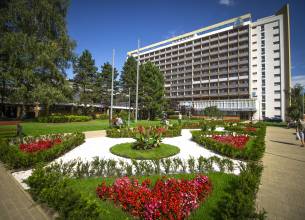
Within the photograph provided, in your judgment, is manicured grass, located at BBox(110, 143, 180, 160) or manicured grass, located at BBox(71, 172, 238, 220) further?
manicured grass, located at BBox(110, 143, 180, 160)

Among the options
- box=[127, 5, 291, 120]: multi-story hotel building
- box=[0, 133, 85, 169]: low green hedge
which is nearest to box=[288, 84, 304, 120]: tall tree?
box=[127, 5, 291, 120]: multi-story hotel building

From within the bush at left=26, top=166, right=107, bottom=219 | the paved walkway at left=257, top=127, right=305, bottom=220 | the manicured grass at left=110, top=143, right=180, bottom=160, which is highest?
the bush at left=26, top=166, right=107, bottom=219

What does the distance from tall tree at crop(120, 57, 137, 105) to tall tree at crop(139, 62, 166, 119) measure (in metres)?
6.09

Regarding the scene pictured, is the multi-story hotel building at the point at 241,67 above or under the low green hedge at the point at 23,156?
above

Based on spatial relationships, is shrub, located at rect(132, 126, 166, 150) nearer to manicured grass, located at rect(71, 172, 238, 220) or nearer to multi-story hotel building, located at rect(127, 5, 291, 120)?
manicured grass, located at rect(71, 172, 238, 220)

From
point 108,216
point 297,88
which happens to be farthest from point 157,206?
point 297,88

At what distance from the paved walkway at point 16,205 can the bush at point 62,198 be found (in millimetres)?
239

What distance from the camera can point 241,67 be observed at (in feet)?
263

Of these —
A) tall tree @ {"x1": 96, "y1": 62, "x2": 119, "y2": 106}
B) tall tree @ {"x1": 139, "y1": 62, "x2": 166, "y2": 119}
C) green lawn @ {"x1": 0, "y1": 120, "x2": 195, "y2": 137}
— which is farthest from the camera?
tall tree @ {"x1": 96, "y1": 62, "x2": 119, "y2": 106}

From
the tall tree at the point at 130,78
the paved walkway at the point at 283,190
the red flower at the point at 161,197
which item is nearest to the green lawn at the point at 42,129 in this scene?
the red flower at the point at 161,197

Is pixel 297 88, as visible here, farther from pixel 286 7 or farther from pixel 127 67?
pixel 286 7

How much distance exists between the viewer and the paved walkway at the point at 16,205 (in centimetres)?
469

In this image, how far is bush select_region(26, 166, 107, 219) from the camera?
4180 millimetres

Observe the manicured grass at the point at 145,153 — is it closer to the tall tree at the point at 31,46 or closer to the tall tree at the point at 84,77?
the tall tree at the point at 31,46
